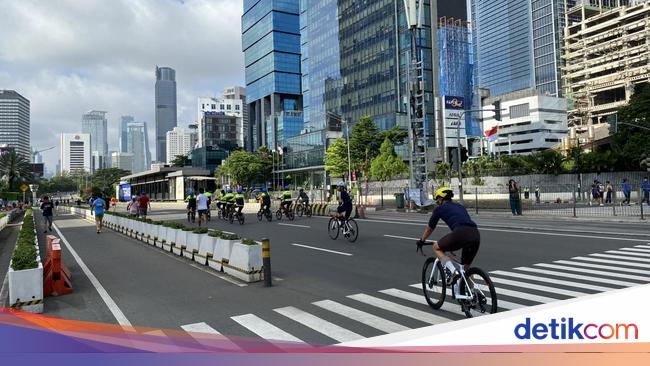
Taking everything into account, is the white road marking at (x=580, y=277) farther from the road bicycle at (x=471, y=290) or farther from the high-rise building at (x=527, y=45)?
the high-rise building at (x=527, y=45)

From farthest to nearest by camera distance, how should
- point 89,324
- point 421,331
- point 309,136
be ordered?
point 309,136 < point 89,324 < point 421,331

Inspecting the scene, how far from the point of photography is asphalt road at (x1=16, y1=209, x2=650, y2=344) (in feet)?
21.1

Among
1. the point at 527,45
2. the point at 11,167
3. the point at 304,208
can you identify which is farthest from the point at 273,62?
the point at 304,208

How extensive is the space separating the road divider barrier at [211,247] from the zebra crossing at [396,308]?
7.44 ft

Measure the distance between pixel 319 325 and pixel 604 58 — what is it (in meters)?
130

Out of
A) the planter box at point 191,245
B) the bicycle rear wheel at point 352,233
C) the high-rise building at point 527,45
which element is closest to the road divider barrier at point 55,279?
the planter box at point 191,245

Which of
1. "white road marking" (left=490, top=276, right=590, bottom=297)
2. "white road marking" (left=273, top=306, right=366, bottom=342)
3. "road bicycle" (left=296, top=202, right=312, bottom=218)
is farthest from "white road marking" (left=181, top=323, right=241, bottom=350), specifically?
"road bicycle" (left=296, top=202, right=312, bottom=218)

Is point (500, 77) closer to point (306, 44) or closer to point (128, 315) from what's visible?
point (306, 44)

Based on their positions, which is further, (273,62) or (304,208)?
(273,62)

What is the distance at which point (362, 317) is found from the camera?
653 cm

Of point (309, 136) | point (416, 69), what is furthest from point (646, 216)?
point (309, 136)

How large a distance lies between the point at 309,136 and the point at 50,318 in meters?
97.0

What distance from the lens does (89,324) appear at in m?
6.55

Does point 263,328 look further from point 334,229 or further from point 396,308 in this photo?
point 334,229
